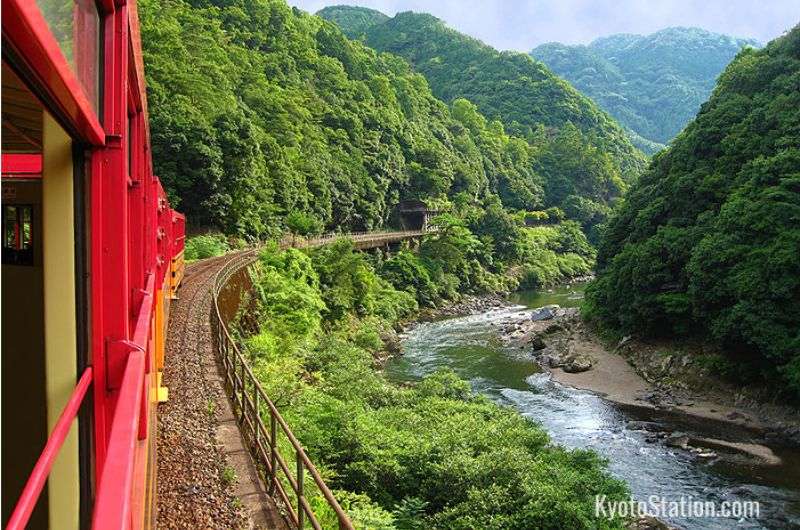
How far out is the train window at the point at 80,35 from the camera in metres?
1.30

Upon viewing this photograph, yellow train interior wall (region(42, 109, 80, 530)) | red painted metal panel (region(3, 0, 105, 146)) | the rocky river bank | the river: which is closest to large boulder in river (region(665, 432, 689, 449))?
the rocky river bank

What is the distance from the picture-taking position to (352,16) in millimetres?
173250

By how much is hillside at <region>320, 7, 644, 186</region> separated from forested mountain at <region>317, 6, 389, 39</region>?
1978cm

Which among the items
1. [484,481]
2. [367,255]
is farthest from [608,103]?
[484,481]

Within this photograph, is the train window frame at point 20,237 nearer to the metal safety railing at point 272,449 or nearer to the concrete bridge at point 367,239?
the metal safety railing at point 272,449

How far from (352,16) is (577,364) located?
550 feet

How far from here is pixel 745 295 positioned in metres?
22.2

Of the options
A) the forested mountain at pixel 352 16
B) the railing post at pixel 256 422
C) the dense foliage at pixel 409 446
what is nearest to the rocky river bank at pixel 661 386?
the dense foliage at pixel 409 446

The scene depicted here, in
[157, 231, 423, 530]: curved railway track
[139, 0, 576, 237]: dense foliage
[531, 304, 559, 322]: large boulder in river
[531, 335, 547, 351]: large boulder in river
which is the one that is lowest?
[531, 335, 547, 351]: large boulder in river

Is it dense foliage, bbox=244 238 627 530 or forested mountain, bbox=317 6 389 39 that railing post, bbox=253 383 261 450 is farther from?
forested mountain, bbox=317 6 389 39

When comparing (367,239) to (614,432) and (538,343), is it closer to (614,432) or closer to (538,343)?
(538,343)

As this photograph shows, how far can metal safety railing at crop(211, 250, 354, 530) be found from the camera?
5.76m

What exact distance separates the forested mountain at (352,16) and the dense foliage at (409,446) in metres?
153

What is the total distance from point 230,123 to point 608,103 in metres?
191
